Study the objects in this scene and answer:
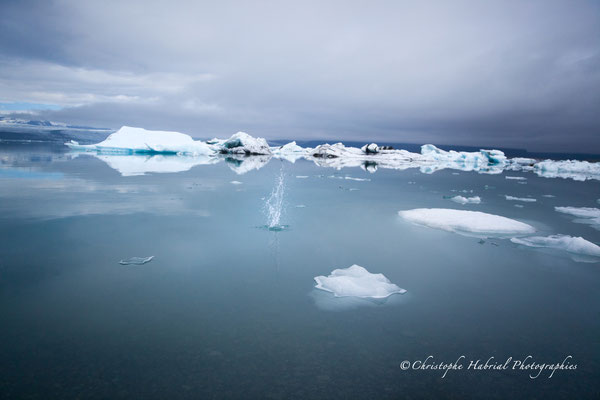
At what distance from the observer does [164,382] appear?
7.77 ft

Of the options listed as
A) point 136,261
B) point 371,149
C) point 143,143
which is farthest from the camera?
point 371,149

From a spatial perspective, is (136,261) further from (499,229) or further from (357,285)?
(499,229)

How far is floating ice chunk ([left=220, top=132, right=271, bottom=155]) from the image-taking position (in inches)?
1758

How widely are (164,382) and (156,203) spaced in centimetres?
769

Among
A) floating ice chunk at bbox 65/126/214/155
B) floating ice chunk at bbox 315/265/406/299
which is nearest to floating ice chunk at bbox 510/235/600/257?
floating ice chunk at bbox 315/265/406/299

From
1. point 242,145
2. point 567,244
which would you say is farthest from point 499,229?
point 242,145

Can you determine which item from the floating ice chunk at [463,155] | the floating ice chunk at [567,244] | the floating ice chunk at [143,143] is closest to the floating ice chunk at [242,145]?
the floating ice chunk at [143,143]

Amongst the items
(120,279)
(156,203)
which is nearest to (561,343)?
(120,279)

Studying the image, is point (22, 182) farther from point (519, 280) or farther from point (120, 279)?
point (519, 280)

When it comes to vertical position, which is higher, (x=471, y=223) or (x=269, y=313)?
(x=471, y=223)

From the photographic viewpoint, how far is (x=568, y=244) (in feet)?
20.2

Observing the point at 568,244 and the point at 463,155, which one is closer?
the point at 568,244

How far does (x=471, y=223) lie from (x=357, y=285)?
4.96m

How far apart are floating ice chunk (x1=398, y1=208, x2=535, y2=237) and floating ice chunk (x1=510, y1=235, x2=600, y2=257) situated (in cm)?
54
